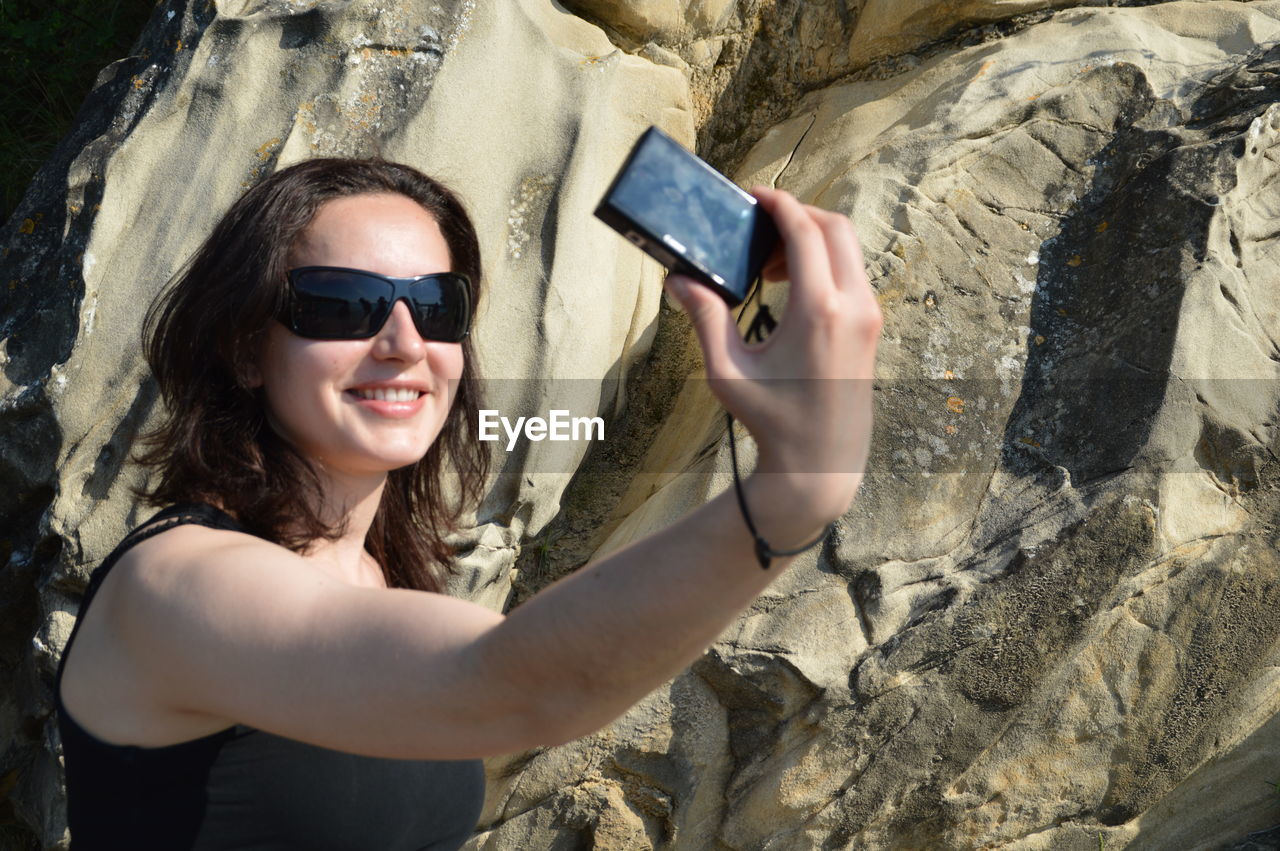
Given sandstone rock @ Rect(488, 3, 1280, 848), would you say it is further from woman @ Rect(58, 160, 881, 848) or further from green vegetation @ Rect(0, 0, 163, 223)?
green vegetation @ Rect(0, 0, 163, 223)

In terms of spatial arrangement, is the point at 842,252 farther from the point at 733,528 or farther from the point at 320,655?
the point at 320,655

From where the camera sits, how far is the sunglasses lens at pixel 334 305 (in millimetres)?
1309

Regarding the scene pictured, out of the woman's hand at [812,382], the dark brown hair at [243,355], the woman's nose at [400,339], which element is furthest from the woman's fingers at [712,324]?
the dark brown hair at [243,355]

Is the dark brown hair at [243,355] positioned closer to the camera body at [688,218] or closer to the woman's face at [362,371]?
the woman's face at [362,371]

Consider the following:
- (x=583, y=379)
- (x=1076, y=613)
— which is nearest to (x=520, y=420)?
(x=583, y=379)

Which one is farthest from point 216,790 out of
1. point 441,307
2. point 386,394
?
point 441,307

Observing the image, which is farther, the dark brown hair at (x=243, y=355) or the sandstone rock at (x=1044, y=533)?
the sandstone rock at (x=1044, y=533)

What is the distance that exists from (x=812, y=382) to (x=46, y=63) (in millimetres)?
3615

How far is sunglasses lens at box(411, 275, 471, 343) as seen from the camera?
1.37 meters

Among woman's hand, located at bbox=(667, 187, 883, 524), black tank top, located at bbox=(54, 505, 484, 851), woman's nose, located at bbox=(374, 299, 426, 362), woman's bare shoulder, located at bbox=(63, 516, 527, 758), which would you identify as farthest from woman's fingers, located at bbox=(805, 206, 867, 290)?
black tank top, located at bbox=(54, 505, 484, 851)

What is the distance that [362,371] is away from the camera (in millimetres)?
1320

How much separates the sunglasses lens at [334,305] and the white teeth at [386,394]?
0.06 metres

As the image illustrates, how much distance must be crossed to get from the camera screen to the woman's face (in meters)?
0.43

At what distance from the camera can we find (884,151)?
2820 mm
